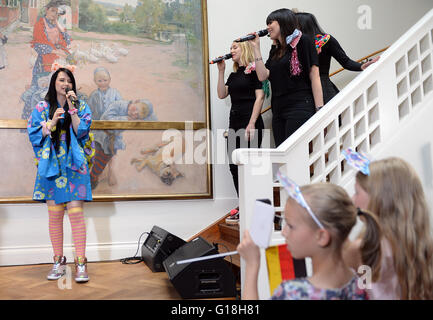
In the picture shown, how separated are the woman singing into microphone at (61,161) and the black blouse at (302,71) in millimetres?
1297

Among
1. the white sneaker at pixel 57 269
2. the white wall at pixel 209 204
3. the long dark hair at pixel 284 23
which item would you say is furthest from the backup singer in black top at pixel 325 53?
the white sneaker at pixel 57 269

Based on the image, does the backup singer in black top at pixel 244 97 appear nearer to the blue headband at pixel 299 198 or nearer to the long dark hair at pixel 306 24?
the long dark hair at pixel 306 24

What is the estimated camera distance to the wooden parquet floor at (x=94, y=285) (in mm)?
2225

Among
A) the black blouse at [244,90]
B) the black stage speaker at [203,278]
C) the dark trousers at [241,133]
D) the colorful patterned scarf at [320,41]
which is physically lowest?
the black stage speaker at [203,278]

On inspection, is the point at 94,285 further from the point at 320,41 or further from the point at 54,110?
the point at 320,41

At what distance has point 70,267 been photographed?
9.84 ft

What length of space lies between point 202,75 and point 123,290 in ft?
6.54

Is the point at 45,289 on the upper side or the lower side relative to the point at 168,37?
lower

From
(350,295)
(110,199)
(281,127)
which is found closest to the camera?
(350,295)

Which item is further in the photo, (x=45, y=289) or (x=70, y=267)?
(x=70, y=267)

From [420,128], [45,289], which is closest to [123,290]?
[45,289]

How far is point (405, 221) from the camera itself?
1156mm

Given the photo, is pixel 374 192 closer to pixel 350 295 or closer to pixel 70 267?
pixel 350 295

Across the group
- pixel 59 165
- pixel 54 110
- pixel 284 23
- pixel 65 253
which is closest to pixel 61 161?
pixel 59 165
